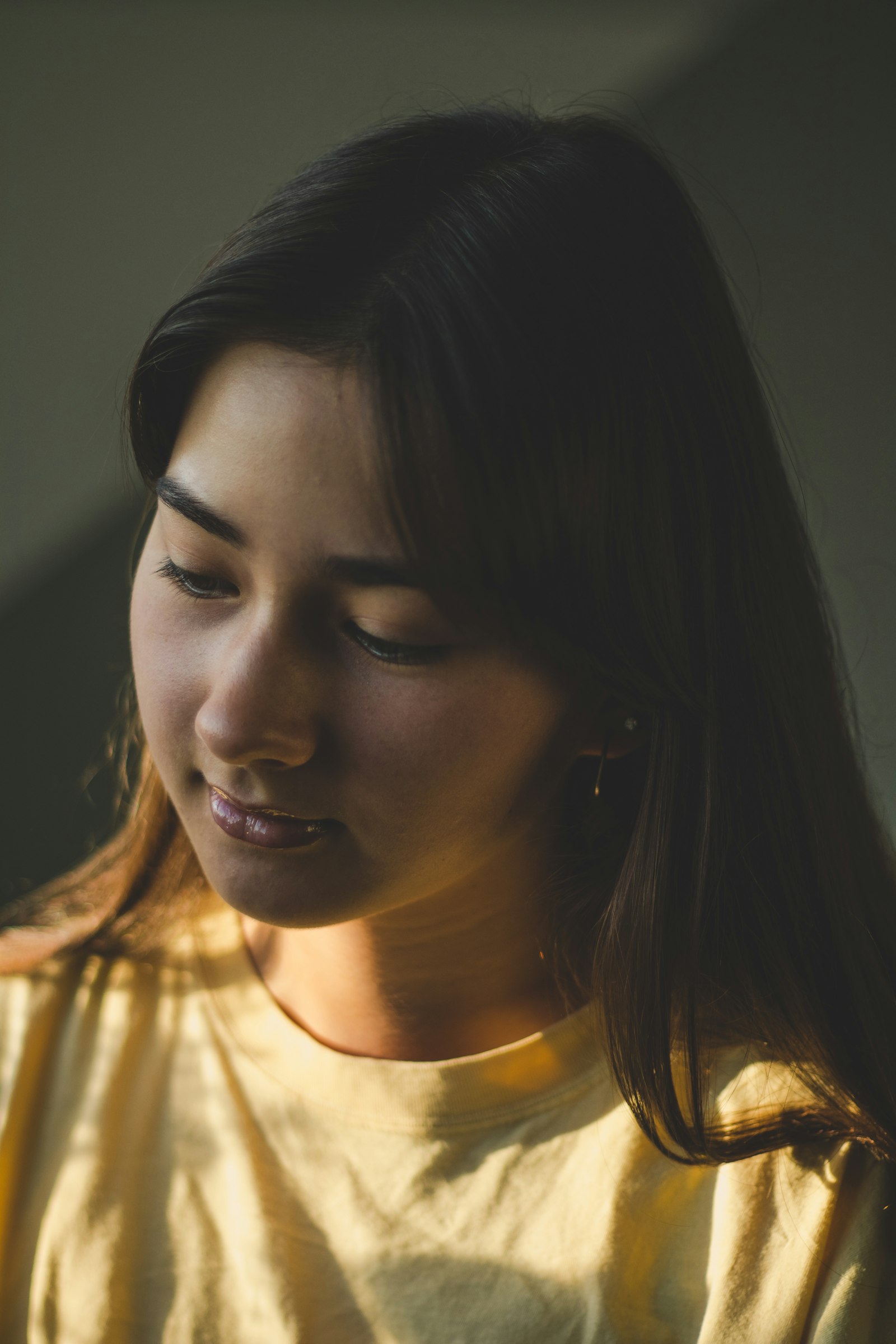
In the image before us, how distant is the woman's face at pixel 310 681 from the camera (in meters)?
0.77

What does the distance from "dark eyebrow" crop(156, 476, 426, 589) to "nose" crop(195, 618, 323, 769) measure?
67 millimetres

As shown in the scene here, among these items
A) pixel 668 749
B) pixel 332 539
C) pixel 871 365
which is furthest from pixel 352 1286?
pixel 871 365

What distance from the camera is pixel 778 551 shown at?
962mm

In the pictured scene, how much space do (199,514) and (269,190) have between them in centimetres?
178

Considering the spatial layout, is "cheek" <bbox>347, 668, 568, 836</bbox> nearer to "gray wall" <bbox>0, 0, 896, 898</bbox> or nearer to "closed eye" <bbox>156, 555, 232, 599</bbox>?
"closed eye" <bbox>156, 555, 232, 599</bbox>

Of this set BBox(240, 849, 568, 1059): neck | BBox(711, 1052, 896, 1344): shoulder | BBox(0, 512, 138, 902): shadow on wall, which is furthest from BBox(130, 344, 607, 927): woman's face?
BBox(0, 512, 138, 902): shadow on wall

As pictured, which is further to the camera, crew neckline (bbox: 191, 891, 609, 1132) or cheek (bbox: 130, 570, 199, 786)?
crew neckline (bbox: 191, 891, 609, 1132)

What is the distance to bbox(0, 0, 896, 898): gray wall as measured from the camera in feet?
5.77

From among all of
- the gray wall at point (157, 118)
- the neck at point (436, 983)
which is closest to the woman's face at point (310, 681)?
the neck at point (436, 983)

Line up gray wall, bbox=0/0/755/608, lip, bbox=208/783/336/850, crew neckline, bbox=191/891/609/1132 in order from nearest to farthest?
lip, bbox=208/783/336/850 < crew neckline, bbox=191/891/609/1132 < gray wall, bbox=0/0/755/608

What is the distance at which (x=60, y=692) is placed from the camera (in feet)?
8.02

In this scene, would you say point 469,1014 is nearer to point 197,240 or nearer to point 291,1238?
point 291,1238

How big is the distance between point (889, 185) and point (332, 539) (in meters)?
1.37

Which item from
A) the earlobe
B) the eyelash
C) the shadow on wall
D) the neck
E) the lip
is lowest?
the shadow on wall
